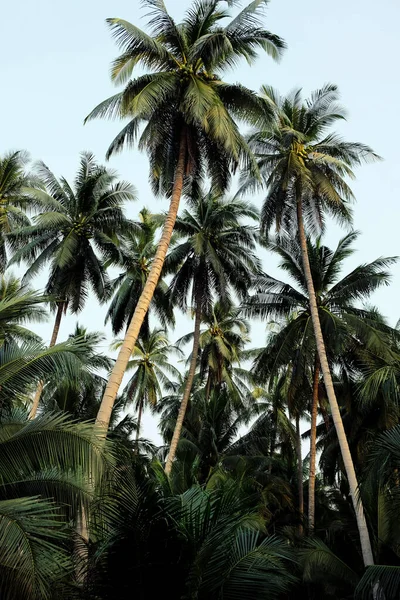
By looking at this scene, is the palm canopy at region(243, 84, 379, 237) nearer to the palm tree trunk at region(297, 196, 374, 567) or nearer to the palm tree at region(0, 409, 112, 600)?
the palm tree trunk at region(297, 196, 374, 567)

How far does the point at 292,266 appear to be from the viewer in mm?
24641

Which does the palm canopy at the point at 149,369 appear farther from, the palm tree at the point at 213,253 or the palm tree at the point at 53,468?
the palm tree at the point at 53,468

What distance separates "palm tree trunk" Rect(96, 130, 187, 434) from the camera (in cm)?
1271

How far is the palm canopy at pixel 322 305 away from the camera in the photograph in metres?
21.9

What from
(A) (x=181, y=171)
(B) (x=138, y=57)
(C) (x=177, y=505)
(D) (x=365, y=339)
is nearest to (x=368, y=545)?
(D) (x=365, y=339)

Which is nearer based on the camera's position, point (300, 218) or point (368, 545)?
point (368, 545)

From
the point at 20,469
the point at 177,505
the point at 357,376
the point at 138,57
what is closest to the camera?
the point at 177,505

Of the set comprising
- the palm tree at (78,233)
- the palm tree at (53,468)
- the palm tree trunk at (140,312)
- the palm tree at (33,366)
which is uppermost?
the palm tree at (78,233)

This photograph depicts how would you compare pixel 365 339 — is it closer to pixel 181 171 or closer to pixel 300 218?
pixel 300 218

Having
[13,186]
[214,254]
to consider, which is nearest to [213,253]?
[214,254]

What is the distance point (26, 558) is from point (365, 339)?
52.7 ft

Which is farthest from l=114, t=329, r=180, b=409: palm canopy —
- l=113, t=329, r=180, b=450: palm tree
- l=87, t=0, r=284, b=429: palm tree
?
l=87, t=0, r=284, b=429: palm tree

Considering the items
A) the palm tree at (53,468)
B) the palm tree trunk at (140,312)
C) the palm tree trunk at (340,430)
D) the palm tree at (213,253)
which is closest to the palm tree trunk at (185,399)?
the palm tree at (213,253)

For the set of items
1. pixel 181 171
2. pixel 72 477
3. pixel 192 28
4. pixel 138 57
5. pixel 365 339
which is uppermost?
pixel 192 28
